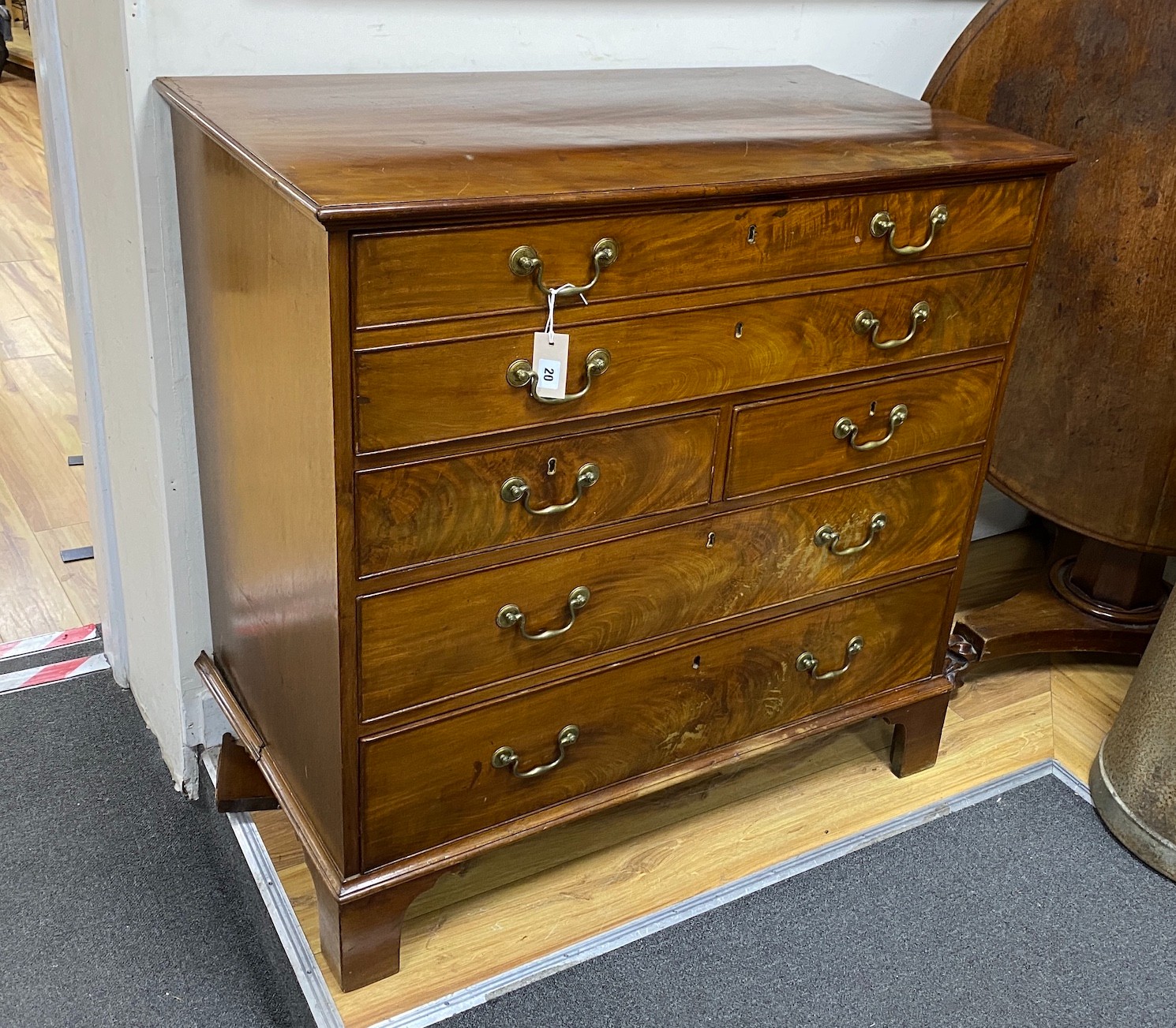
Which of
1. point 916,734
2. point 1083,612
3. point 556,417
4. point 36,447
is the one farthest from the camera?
point 36,447

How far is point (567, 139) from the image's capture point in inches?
56.3

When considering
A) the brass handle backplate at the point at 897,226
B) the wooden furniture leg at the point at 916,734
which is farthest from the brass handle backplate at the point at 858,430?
the wooden furniture leg at the point at 916,734

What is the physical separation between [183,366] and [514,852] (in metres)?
0.86

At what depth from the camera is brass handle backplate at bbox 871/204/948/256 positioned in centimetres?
150

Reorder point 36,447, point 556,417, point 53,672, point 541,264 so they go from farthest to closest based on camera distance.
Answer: point 36,447, point 53,672, point 556,417, point 541,264

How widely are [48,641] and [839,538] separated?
1.47 m

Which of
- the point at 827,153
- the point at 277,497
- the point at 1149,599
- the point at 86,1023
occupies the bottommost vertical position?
the point at 86,1023

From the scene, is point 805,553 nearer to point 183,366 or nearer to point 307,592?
point 307,592

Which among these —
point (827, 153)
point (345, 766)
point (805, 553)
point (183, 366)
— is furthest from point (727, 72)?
point (345, 766)

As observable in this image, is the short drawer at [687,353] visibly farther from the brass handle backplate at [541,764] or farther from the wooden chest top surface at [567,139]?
the brass handle backplate at [541,764]

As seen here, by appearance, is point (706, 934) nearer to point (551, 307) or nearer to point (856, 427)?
point (856, 427)

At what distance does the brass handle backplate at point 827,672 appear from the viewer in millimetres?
1812

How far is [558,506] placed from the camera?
144cm

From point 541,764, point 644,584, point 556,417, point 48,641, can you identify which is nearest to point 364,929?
point 541,764
